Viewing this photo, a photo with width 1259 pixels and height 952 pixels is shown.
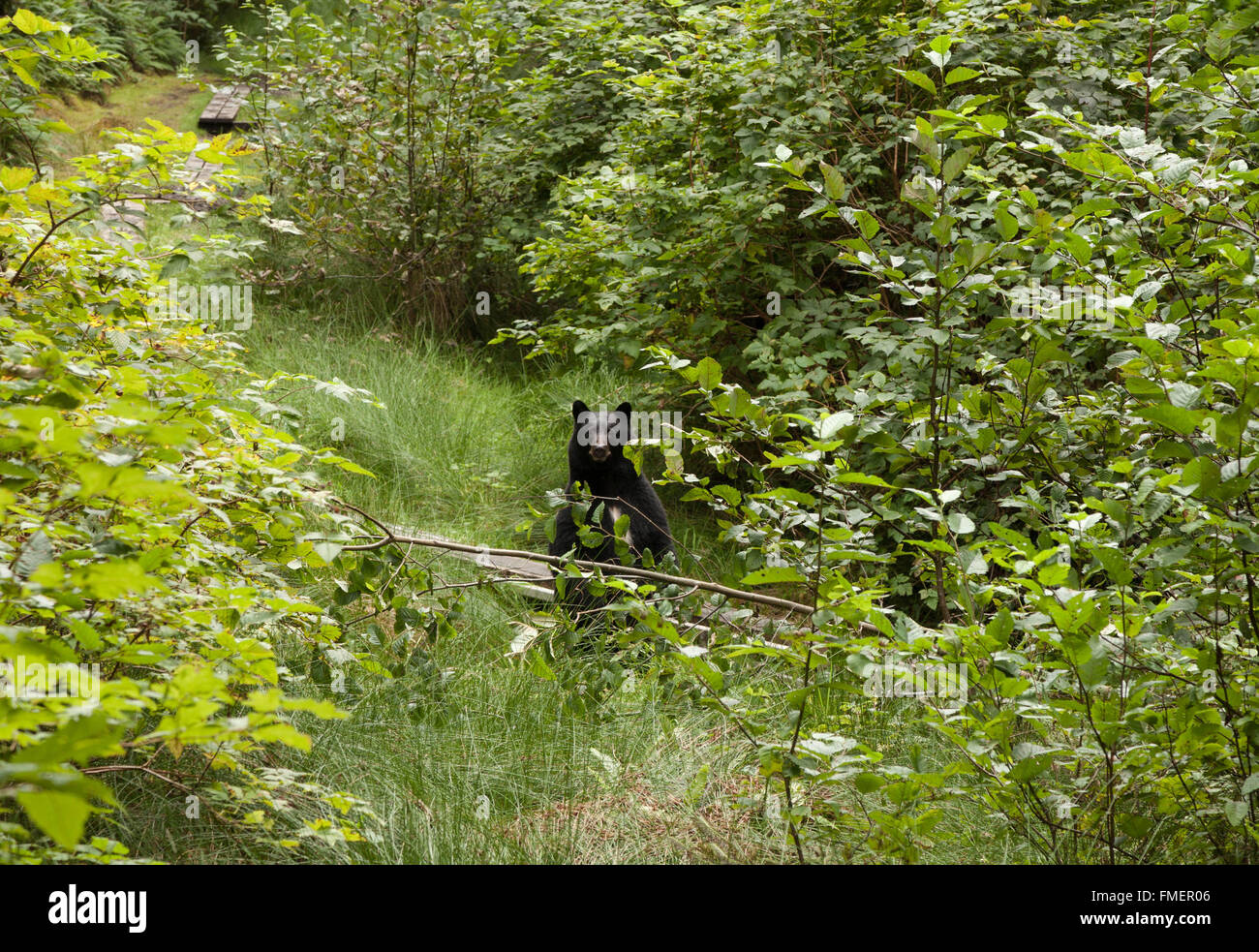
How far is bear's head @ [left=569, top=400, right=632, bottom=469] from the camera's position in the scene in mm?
5543

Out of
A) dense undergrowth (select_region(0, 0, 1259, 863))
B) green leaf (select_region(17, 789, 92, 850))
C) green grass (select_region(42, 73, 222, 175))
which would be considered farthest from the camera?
green grass (select_region(42, 73, 222, 175))

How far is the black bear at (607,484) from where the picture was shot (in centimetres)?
557

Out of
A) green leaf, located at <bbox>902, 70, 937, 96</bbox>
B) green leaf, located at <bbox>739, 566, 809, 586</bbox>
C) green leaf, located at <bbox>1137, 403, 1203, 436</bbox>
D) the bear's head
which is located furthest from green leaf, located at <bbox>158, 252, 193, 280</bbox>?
the bear's head

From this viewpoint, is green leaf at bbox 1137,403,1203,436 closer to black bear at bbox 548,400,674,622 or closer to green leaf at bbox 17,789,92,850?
green leaf at bbox 17,789,92,850

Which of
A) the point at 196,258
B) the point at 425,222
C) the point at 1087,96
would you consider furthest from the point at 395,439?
the point at 1087,96

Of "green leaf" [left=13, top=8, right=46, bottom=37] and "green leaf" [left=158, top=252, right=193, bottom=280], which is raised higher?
"green leaf" [left=13, top=8, right=46, bottom=37]

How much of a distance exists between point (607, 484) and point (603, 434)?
372 millimetres

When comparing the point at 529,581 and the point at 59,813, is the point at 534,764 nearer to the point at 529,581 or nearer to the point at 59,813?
the point at 529,581

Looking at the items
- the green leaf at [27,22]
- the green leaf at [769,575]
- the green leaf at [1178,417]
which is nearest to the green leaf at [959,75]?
the green leaf at [1178,417]

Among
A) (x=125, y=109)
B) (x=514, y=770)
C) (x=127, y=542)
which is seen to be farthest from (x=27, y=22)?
(x=125, y=109)

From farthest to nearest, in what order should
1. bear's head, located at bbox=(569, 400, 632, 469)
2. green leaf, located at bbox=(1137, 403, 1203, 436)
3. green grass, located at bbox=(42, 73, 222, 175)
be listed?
1. green grass, located at bbox=(42, 73, 222, 175)
2. bear's head, located at bbox=(569, 400, 632, 469)
3. green leaf, located at bbox=(1137, 403, 1203, 436)

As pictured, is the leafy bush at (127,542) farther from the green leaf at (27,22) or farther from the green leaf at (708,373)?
the green leaf at (708,373)

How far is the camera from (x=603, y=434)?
5.57 metres

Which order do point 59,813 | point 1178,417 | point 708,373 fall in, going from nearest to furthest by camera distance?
point 59,813 → point 1178,417 → point 708,373
